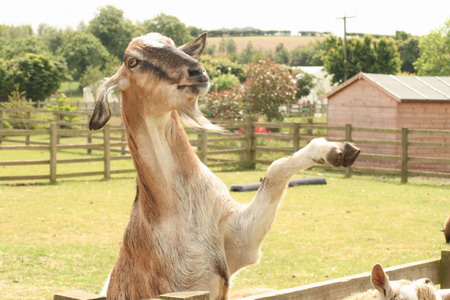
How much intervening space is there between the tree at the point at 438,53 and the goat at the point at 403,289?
199 ft

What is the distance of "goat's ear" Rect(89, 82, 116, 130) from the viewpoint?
11.2 ft

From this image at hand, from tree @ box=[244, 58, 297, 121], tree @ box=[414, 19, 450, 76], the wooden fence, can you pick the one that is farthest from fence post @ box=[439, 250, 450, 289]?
tree @ box=[414, 19, 450, 76]

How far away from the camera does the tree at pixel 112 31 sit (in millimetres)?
106000

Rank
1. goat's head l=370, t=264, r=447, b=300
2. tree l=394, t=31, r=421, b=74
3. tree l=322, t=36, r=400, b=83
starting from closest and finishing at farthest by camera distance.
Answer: goat's head l=370, t=264, r=447, b=300
tree l=322, t=36, r=400, b=83
tree l=394, t=31, r=421, b=74

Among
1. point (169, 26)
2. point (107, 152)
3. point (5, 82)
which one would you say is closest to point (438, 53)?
point (5, 82)

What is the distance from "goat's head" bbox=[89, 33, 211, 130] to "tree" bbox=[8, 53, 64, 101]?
1920 inches

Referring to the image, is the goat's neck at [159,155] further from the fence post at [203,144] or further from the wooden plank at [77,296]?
the fence post at [203,144]

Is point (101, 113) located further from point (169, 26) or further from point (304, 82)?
point (169, 26)

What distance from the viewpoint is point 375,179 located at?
19.2 meters

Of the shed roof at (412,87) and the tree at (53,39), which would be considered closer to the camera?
the shed roof at (412,87)

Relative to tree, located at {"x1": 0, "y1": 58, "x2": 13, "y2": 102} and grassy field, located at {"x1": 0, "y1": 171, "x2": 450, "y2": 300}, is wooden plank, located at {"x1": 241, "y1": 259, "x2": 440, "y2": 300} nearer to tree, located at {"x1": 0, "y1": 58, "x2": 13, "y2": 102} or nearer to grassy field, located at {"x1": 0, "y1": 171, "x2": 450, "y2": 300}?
grassy field, located at {"x1": 0, "y1": 171, "x2": 450, "y2": 300}

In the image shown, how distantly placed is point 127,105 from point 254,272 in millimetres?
5094

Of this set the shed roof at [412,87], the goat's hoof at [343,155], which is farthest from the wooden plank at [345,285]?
the shed roof at [412,87]

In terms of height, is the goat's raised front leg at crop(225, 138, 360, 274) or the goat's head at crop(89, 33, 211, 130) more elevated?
the goat's head at crop(89, 33, 211, 130)
